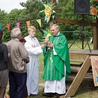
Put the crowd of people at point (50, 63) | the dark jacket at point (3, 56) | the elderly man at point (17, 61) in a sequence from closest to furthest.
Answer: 1. the dark jacket at point (3, 56)
2. the elderly man at point (17, 61)
3. the crowd of people at point (50, 63)

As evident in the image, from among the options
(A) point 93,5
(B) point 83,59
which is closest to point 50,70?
(B) point 83,59

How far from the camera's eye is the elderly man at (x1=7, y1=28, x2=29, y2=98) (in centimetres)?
540

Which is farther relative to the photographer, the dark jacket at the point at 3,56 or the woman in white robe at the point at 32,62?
the woman in white robe at the point at 32,62

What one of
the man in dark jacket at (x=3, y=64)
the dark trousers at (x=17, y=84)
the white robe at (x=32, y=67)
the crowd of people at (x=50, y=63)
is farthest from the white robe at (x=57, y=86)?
the man in dark jacket at (x=3, y=64)

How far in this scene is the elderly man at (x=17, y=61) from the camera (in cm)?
540

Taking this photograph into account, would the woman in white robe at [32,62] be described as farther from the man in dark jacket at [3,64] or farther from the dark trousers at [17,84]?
the man in dark jacket at [3,64]

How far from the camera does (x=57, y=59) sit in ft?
21.5

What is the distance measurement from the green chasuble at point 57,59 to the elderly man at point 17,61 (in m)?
1.10

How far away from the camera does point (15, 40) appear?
216 inches

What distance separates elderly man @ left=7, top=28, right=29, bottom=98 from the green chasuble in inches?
43.3

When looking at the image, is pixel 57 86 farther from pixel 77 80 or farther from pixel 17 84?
pixel 17 84

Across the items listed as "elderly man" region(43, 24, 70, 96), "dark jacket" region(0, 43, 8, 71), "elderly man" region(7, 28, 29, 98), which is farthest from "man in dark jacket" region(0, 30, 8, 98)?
"elderly man" region(43, 24, 70, 96)

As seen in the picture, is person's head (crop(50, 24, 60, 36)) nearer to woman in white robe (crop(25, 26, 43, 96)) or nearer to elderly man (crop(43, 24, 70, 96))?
elderly man (crop(43, 24, 70, 96))

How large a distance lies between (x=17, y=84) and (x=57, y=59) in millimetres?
1273
